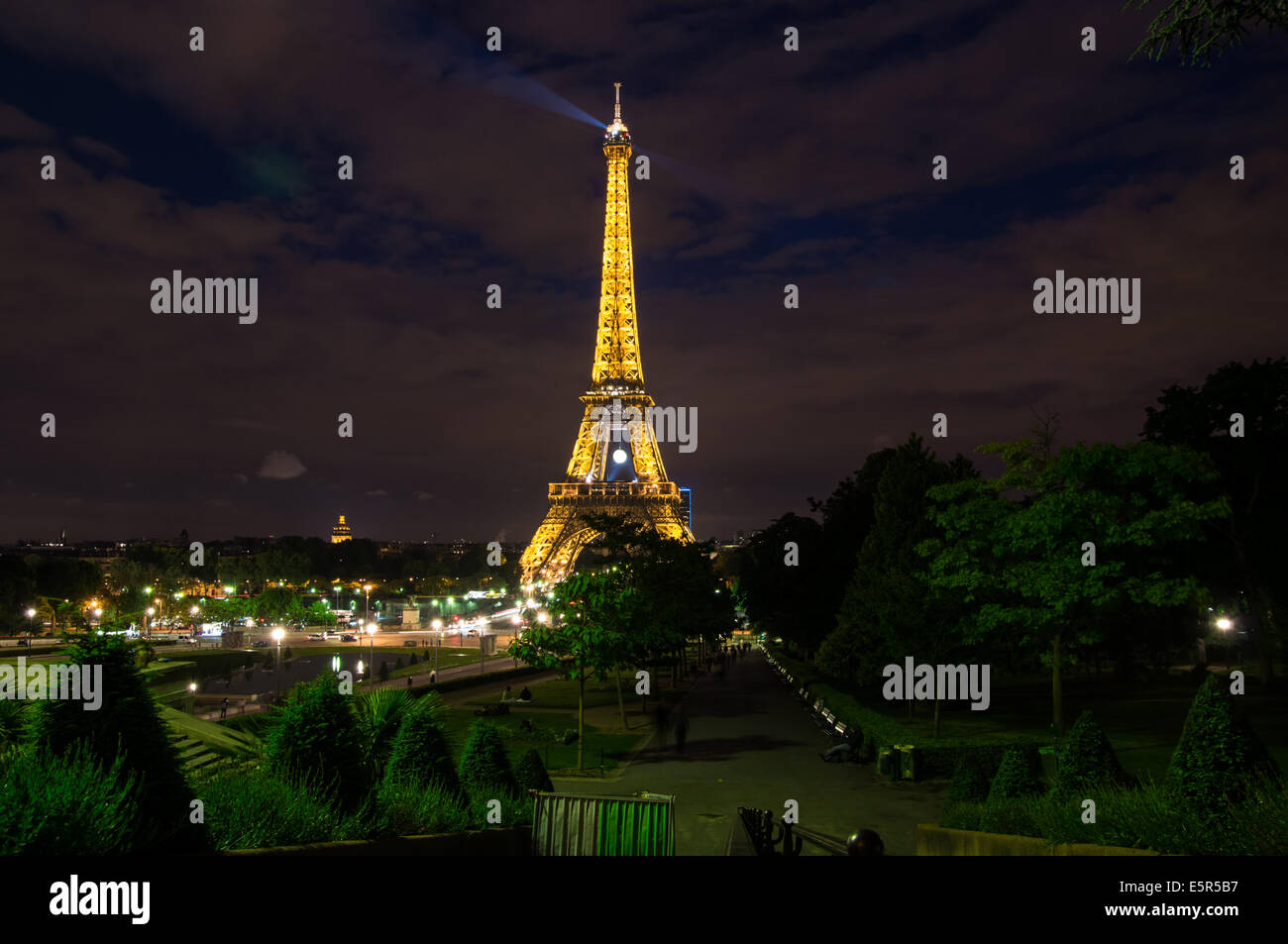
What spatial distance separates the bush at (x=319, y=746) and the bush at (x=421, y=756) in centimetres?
162

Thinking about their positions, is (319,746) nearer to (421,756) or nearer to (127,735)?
(421,756)

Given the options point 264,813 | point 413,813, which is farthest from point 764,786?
point 264,813

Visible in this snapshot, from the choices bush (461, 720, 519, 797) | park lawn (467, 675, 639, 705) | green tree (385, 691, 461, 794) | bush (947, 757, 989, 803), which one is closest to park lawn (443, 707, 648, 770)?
park lawn (467, 675, 639, 705)

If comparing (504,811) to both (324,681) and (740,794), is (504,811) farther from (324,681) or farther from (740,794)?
(740,794)

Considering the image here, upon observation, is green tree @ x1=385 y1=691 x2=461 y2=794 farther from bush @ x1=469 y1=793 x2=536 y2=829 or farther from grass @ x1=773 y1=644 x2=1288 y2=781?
grass @ x1=773 y1=644 x2=1288 y2=781

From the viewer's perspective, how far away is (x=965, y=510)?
29.0m

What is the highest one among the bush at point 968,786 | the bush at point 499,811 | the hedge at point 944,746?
the bush at point 499,811

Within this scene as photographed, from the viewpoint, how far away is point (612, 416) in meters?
112

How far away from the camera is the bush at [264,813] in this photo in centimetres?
880

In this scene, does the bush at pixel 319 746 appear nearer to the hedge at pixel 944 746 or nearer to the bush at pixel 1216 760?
the bush at pixel 1216 760

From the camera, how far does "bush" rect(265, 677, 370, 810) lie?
10.8 m

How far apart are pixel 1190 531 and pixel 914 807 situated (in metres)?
13.1

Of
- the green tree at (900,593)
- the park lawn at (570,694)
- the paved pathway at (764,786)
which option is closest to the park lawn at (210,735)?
the paved pathway at (764,786)
